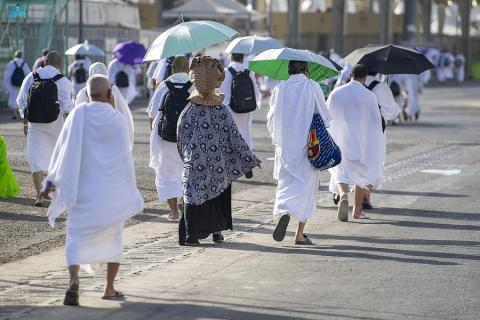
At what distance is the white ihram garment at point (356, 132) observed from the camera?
14.4 metres

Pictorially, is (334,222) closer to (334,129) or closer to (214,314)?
(334,129)

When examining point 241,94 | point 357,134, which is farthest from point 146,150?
point 357,134

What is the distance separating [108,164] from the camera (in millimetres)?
9273

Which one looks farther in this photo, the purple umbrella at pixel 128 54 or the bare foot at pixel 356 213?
the purple umbrella at pixel 128 54

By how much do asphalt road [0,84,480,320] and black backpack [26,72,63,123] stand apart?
3.33 ft

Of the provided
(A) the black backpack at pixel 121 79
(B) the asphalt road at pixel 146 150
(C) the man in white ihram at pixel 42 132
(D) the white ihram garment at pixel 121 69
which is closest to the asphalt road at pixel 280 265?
(B) the asphalt road at pixel 146 150

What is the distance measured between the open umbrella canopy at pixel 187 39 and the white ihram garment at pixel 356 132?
142cm

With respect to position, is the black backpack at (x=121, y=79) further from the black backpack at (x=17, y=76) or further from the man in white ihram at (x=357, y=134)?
the man in white ihram at (x=357, y=134)

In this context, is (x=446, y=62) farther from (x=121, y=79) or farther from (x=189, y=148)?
(x=189, y=148)

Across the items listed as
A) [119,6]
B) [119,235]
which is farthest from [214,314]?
[119,6]

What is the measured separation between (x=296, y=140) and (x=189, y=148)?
3.34 feet

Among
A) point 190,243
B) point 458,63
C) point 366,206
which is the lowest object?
point 458,63

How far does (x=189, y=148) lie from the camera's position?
12000mm

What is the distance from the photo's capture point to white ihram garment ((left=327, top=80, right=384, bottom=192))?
14.4m
